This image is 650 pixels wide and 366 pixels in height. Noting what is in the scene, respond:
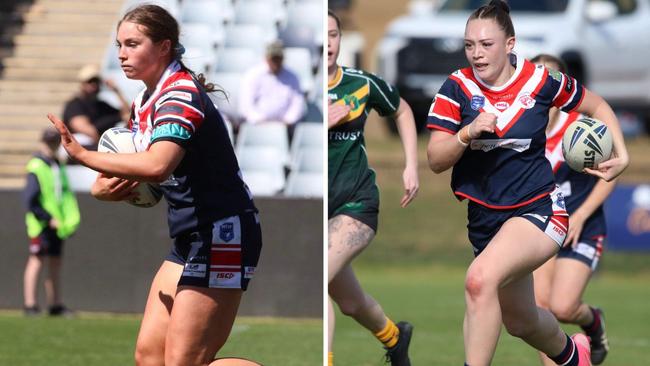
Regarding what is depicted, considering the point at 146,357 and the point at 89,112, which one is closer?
the point at 146,357

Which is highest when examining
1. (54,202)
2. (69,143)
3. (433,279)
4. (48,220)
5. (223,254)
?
(69,143)

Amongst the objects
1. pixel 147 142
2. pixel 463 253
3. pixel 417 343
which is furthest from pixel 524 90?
pixel 463 253

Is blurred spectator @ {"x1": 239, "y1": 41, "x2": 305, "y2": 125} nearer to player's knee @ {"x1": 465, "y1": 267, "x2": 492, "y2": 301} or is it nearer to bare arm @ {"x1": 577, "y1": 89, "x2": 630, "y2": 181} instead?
bare arm @ {"x1": 577, "y1": 89, "x2": 630, "y2": 181}

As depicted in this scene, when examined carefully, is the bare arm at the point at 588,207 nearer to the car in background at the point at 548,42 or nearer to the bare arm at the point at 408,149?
the bare arm at the point at 408,149

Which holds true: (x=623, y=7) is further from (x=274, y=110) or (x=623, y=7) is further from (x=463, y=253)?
(x=274, y=110)

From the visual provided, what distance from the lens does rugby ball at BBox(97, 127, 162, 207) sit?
5816 millimetres

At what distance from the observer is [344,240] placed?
296 inches

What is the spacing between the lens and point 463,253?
21.0 metres

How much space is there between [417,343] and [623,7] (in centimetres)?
1157

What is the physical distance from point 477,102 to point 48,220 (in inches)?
287

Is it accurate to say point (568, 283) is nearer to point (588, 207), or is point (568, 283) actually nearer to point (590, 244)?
point (590, 244)

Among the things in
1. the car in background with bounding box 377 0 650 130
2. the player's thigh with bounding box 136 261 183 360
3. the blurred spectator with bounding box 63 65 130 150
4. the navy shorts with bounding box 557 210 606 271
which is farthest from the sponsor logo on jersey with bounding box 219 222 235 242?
the car in background with bounding box 377 0 650 130

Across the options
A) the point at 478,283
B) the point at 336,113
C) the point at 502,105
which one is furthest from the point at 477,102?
the point at 336,113

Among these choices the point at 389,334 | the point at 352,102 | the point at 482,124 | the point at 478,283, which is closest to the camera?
the point at 482,124
